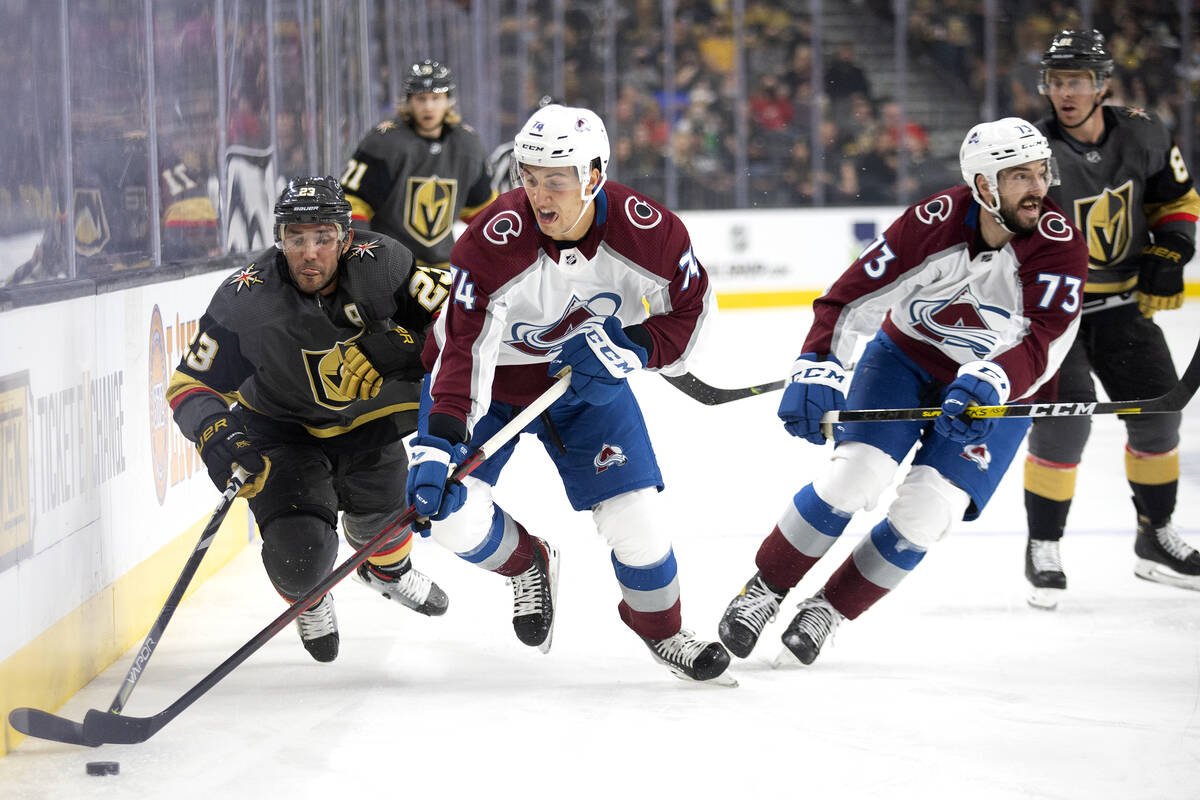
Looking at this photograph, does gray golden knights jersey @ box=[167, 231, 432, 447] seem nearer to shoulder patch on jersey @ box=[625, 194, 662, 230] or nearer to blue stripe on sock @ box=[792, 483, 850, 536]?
shoulder patch on jersey @ box=[625, 194, 662, 230]

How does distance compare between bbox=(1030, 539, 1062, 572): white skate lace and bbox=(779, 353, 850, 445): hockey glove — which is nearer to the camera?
bbox=(779, 353, 850, 445): hockey glove

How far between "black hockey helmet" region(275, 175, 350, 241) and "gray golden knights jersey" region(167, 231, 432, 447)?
0.14 m

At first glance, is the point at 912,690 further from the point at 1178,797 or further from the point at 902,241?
the point at 902,241

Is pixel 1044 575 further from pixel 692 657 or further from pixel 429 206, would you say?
pixel 429 206

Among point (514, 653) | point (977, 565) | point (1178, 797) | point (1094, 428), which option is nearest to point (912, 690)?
point (1178, 797)

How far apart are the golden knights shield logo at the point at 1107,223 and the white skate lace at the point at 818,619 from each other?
1242 mm

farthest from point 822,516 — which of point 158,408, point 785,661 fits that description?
point 158,408

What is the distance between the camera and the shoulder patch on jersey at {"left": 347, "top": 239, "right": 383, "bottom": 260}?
286cm

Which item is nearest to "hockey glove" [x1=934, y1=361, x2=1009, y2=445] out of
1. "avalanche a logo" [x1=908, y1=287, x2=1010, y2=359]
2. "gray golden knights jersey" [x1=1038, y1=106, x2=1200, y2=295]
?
"avalanche a logo" [x1=908, y1=287, x2=1010, y2=359]

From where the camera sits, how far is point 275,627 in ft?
8.07

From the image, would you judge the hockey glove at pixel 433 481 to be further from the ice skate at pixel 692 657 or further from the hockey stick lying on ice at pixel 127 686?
the ice skate at pixel 692 657

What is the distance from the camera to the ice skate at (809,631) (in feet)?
9.14

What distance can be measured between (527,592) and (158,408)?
3.37 feet

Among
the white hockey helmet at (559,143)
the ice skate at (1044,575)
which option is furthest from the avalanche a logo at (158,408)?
the ice skate at (1044,575)
